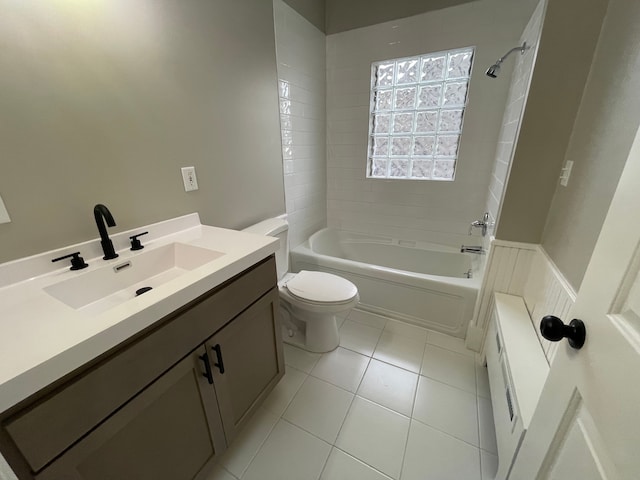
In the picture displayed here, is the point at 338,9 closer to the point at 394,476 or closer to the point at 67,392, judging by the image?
the point at 67,392

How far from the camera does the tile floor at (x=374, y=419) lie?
3.54ft

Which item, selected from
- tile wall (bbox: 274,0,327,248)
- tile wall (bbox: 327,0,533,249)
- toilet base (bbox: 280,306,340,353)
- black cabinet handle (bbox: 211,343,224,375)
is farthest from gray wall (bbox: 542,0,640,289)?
tile wall (bbox: 274,0,327,248)

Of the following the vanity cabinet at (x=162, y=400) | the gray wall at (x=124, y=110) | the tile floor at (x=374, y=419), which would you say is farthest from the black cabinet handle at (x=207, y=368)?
the gray wall at (x=124, y=110)

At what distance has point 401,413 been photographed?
50.4 inches

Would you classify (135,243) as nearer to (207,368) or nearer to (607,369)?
(207,368)

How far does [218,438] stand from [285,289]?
74cm

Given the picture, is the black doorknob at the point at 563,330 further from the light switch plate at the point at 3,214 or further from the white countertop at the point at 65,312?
the light switch plate at the point at 3,214

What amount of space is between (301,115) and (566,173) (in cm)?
163

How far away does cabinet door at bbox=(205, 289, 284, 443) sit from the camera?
0.93 meters

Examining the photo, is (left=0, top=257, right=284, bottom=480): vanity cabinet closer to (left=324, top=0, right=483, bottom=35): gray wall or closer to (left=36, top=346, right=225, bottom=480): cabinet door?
(left=36, top=346, right=225, bottom=480): cabinet door

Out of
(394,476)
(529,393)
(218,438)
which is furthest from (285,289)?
(529,393)

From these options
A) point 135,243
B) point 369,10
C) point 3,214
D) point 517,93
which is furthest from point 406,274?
point 369,10

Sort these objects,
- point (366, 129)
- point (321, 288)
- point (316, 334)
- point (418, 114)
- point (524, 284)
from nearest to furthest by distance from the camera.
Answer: point (524, 284)
point (321, 288)
point (316, 334)
point (418, 114)
point (366, 129)

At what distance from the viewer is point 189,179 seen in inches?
50.5
